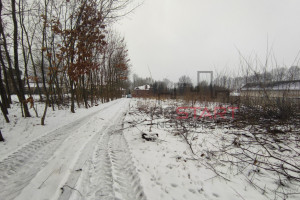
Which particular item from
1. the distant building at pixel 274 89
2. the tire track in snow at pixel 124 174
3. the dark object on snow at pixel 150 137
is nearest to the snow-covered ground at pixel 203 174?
the tire track in snow at pixel 124 174

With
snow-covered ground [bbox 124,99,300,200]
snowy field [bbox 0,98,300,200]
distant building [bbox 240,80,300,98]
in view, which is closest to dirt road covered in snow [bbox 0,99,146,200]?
snowy field [bbox 0,98,300,200]

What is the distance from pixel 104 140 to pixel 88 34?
5.41 meters

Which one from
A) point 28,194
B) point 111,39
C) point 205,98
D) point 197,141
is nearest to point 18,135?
point 28,194

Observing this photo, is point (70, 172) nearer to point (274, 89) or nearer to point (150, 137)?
point (150, 137)

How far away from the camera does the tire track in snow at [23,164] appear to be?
1670mm

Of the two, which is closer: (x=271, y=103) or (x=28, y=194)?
(x=28, y=194)

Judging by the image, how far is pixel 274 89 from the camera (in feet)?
14.4

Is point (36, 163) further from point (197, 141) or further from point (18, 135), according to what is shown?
point (197, 141)

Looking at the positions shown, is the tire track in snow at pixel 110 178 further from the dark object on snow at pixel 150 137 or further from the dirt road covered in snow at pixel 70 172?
the dark object on snow at pixel 150 137

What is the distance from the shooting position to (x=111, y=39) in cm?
1802

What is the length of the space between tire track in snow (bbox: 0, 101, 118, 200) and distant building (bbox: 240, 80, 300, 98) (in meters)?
6.10

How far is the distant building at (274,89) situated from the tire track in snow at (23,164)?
6.10 metres

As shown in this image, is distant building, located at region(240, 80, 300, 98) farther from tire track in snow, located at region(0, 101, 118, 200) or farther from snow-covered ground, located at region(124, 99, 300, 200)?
tire track in snow, located at region(0, 101, 118, 200)

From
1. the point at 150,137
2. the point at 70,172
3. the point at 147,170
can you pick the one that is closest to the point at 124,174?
the point at 147,170
